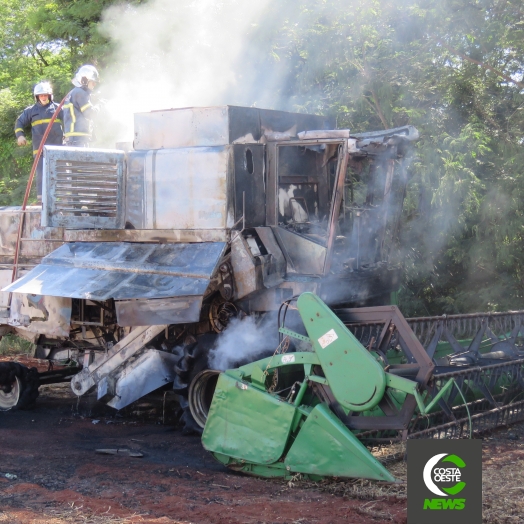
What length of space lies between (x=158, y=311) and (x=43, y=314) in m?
1.99

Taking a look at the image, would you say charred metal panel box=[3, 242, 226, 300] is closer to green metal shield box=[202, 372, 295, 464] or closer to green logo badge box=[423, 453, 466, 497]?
green metal shield box=[202, 372, 295, 464]

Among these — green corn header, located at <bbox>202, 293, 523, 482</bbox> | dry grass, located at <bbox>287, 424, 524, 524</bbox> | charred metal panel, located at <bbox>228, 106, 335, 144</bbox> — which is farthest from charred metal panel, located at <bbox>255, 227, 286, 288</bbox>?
dry grass, located at <bbox>287, 424, 524, 524</bbox>

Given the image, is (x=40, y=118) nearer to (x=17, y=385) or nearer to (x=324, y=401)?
(x=17, y=385)

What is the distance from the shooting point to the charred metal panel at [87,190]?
8.28 meters

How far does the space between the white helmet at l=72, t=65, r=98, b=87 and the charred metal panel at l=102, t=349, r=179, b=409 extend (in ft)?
12.2

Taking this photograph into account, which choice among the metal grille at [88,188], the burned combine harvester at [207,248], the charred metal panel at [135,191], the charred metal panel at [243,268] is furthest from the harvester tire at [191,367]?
the metal grille at [88,188]

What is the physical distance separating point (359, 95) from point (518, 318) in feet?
15.6

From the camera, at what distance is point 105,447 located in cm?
746

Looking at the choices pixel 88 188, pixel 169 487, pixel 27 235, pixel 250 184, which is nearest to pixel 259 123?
pixel 250 184

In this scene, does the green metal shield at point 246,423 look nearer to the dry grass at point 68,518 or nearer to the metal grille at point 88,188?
the dry grass at point 68,518

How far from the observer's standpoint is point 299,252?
7828 millimetres

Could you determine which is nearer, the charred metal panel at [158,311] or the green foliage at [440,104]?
the charred metal panel at [158,311]

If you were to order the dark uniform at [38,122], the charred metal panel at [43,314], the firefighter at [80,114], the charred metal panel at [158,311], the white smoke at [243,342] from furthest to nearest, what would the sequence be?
the dark uniform at [38,122]
the firefighter at [80,114]
the charred metal panel at [43,314]
the white smoke at [243,342]
the charred metal panel at [158,311]

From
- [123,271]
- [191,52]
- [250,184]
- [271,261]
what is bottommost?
[123,271]
